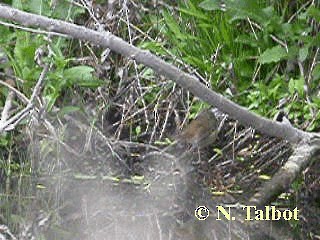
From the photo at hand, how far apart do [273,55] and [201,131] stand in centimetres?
36

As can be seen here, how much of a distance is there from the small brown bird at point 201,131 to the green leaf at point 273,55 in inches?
10.2

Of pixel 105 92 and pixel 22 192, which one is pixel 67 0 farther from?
pixel 22 192

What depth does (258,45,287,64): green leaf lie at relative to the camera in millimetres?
2775

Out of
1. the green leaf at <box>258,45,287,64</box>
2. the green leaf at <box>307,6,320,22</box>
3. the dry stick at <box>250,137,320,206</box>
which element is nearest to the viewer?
the dry stick at <box>250,137,320,206</box>

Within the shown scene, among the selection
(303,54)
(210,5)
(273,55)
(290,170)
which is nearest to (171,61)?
(210,5)

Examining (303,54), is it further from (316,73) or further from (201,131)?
(201,131)

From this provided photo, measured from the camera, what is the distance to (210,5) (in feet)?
9.30

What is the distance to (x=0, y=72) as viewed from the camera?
2.98 meters

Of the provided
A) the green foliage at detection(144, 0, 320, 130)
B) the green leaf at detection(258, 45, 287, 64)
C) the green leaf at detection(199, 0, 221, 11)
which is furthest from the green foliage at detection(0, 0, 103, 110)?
the green leaf at detection(258, 45, 287, 64)

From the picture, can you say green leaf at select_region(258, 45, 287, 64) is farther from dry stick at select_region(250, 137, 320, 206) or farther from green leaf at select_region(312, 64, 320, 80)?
dry stick at select_region(250, 137, 320, 206)

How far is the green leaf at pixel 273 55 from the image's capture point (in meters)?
2.78

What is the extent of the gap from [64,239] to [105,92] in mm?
813

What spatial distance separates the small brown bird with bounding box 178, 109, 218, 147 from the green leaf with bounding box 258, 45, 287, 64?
0.26 m

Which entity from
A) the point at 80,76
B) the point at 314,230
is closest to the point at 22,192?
the point at 80,76
